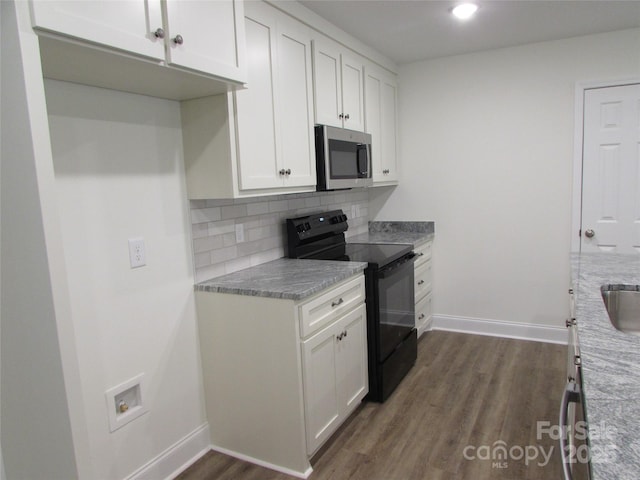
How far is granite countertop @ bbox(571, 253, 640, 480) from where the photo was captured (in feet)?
2.53

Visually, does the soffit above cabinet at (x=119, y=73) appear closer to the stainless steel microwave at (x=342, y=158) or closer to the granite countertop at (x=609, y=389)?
the stainless steel microwave at (x=342, y=158)

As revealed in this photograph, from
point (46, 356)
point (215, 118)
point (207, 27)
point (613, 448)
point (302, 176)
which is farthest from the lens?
point (302, 176)

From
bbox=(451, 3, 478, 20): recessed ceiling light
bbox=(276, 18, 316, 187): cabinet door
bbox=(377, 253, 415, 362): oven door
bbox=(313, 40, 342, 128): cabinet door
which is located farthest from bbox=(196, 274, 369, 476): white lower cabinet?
bbox=(451, 3, 478, 20): recessed ceiling light

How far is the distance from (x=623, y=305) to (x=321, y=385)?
1382mm

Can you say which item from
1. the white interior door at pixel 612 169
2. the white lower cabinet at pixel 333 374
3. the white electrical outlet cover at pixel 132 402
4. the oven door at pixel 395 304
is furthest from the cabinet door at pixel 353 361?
the white interior door at pixel 612 169

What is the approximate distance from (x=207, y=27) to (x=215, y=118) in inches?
16.8

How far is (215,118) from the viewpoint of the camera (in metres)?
2.08

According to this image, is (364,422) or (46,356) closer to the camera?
(46,356)

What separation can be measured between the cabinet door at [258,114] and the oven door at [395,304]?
3.06 ft

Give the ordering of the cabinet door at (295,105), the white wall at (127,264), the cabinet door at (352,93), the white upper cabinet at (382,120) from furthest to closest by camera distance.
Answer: the white upper cabinet at (382,120) < the cabinet door at (352,93) < the cabinet door at (295,105) < the white wall at (127,264)

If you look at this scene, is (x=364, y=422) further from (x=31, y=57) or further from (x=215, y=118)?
(x=31, y=57)

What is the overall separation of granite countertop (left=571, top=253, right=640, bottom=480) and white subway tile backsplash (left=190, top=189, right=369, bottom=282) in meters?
1.68

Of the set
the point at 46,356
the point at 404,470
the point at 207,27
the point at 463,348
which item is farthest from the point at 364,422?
the point at 207,27

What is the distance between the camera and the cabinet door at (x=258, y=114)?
6.96 feet
